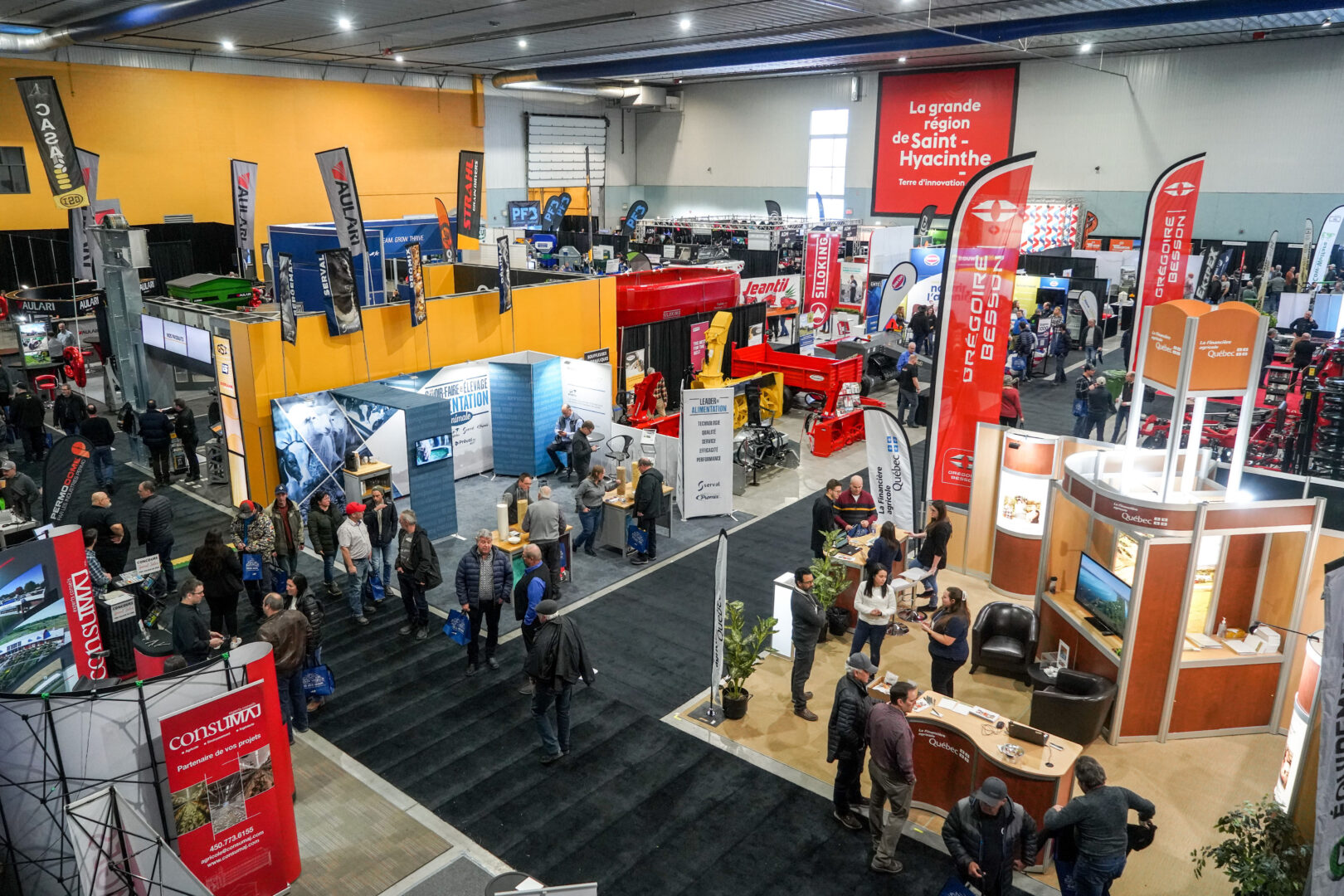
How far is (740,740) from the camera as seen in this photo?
6941 millimetres

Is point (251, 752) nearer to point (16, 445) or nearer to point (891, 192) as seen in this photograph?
point (16, 445)

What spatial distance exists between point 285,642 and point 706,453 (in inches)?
235

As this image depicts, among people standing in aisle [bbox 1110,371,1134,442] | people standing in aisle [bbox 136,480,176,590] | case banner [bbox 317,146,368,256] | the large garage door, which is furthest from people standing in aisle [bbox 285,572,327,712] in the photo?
the large garage door

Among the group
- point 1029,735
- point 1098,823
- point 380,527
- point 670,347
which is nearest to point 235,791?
point 380,527

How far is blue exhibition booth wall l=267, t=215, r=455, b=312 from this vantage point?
40.5ft

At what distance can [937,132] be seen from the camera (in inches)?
1116

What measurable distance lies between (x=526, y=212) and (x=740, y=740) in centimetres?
2730

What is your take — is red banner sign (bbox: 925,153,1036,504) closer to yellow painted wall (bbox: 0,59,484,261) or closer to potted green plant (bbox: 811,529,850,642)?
potted green plant (bbox: 811,529,850,642)

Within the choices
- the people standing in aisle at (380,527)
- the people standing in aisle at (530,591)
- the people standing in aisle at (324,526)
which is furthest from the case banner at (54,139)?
the people standing in aisle at (530,591)

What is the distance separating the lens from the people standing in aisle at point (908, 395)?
15242 mm

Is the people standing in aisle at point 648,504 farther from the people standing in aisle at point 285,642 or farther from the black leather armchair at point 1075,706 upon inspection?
the black leather armchair at point 1075,706

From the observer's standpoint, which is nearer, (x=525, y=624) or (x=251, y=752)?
(x=251, y=752)

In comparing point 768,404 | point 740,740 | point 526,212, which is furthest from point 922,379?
point 526,212

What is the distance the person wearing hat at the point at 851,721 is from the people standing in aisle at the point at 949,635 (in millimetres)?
1295
